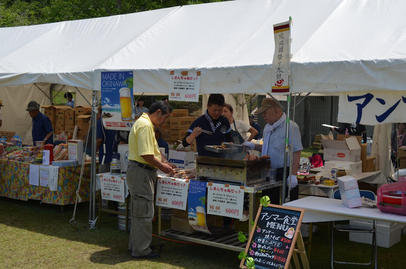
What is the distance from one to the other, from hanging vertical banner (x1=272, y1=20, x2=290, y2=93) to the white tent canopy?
102mm

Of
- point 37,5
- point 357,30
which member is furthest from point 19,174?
point 37,5

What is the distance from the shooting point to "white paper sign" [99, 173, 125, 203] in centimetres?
630

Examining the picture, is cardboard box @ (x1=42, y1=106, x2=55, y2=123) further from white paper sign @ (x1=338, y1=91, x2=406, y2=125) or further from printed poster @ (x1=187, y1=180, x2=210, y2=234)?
white paper sign @ (x1=338, y1=91, x2=406, y2=125)

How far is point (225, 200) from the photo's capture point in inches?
202

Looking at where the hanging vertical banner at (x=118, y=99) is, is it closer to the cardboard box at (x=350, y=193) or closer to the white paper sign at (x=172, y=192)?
the white paper sign at (x=172, y=192)

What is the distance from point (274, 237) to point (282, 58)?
174cm

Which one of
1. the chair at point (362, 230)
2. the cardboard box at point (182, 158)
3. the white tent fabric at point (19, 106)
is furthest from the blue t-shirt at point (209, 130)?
the white tent fabric at point (19, 106)

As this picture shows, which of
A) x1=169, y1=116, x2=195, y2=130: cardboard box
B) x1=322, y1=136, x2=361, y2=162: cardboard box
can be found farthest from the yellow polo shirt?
x1=169, y1=116, x2=195, y2=130: cardboard box

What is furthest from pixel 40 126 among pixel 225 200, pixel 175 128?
pixel 225 200

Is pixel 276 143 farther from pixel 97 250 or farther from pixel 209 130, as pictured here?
pixel 97 250

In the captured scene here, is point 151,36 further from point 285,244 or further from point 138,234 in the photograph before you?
point 285,244

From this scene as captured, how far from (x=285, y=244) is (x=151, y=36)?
3.83m

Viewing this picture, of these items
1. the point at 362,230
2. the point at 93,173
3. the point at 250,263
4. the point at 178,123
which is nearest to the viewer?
the point at 250,263

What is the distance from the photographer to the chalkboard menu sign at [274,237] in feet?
14.0
